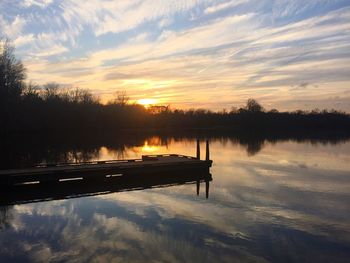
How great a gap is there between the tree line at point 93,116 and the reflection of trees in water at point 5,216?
125 ft

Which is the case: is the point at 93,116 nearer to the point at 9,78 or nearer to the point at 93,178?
the point at 9,78

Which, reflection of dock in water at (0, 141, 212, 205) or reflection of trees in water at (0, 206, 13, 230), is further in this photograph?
reflection of dock in water at (0, 141, 212, 205)

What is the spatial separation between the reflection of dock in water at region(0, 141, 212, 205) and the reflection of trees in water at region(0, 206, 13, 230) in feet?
2.82

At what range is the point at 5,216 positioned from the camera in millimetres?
12742

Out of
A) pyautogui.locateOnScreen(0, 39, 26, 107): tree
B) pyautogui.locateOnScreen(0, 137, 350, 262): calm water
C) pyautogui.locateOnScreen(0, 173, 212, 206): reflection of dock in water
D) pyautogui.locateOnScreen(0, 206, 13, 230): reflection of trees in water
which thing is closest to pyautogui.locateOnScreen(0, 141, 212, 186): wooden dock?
pyautogui.locateOnScreen(0, 173, 212, 206): reflection of dock in water

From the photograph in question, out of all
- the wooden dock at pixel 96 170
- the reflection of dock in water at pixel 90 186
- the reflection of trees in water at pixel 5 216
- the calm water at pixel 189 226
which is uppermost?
the wooden dock at pixel 96 170

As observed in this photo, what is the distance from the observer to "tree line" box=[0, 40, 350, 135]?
2046 inches

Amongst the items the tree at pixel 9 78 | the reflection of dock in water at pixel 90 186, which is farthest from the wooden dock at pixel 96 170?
the tree at pixel 9 78

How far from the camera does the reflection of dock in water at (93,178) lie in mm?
16359

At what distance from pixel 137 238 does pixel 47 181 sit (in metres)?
8.81

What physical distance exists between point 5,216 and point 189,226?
21.9ft

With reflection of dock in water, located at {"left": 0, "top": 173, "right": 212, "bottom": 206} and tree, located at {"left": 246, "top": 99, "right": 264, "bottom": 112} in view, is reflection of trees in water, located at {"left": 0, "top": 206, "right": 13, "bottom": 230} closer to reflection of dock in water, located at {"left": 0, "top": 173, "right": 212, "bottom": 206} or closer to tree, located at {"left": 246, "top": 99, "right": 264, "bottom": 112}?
reflection of dock in water, located at {"left": 0, "top": 173, "right": 212, "bottom": 206}

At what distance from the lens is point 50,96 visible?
8500 centimetres

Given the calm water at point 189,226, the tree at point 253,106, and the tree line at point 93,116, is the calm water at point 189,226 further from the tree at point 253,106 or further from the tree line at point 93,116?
the tree at point 253,106
